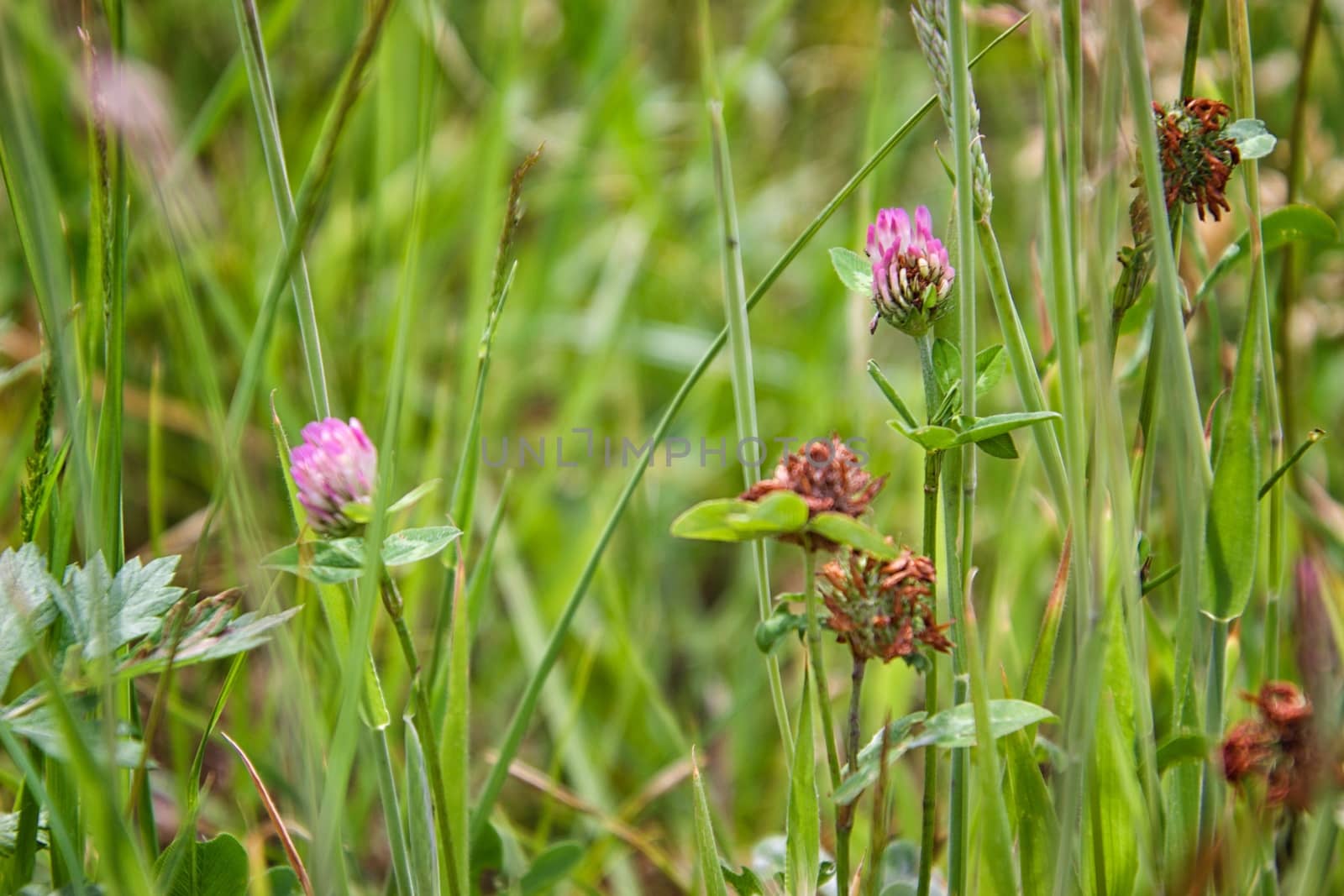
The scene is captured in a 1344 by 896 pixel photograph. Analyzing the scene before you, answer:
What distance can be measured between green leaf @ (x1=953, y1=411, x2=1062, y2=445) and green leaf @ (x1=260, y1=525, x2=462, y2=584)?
22 cm

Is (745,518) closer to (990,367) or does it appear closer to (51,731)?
(990,367)

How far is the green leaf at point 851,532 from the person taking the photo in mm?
450

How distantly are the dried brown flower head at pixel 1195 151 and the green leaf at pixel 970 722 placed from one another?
0.82 ft

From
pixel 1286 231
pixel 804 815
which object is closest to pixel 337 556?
pixel 804 815

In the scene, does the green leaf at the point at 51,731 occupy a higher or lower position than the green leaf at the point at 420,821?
higher

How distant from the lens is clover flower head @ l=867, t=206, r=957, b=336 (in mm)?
515

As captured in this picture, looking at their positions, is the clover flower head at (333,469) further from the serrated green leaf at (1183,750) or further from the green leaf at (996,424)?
the serrated green leaf at (1183,750)

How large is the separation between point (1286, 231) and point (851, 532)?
0.36 metres

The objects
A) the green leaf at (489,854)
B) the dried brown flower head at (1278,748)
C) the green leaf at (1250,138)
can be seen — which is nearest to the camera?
the dried brown flower head at (1278,748)

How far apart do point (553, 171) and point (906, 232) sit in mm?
1385

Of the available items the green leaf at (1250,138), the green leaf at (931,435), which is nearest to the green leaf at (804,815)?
the green leaf at (931,435)

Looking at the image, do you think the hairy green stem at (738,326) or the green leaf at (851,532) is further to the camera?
the hairy green stem at (738,326)

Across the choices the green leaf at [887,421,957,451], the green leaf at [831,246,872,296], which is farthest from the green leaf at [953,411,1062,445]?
the green leaf at [831,246,872,296]

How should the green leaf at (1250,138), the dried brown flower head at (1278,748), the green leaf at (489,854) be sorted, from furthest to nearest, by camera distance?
the green leaf at (489,854), the green leaf at (1250,138), the dried brown flower head at (1278,748)
